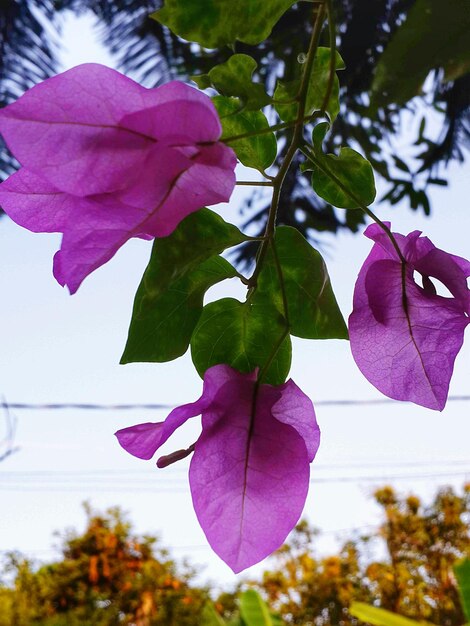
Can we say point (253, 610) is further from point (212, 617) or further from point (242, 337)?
point (242, 337)

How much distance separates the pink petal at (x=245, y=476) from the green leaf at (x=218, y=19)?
0.07 meters

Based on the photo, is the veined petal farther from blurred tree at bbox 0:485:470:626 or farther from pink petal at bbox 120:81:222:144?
blurred tree at bbox 0:485:470:626

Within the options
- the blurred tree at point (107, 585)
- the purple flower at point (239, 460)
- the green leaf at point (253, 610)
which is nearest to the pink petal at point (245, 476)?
the purple flower at point (239, 460)

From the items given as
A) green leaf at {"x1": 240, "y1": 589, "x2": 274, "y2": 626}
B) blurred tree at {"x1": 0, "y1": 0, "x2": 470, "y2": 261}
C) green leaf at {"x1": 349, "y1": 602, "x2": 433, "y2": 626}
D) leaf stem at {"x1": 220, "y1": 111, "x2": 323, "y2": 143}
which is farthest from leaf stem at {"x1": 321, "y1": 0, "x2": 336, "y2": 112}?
green leaf at {"x1": 240, "y1": 589, "x2": 274, "y2": 626}

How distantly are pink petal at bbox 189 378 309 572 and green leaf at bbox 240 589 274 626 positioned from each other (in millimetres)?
1923

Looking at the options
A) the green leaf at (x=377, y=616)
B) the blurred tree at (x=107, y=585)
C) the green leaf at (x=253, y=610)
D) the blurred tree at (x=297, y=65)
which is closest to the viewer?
the blurred tree at (x=297, y=65)

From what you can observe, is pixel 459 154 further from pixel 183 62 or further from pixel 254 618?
pixel 254 618

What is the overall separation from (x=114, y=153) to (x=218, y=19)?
35mm

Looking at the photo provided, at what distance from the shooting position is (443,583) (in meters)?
2.94

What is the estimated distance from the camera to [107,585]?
2820 mm

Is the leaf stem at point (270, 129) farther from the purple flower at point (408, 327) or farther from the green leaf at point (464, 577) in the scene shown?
the green leaf at point (464, 577)

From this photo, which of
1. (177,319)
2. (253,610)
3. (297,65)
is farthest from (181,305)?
(253,610)

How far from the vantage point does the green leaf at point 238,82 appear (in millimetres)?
121

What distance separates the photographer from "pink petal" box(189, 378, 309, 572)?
0.14 meters
